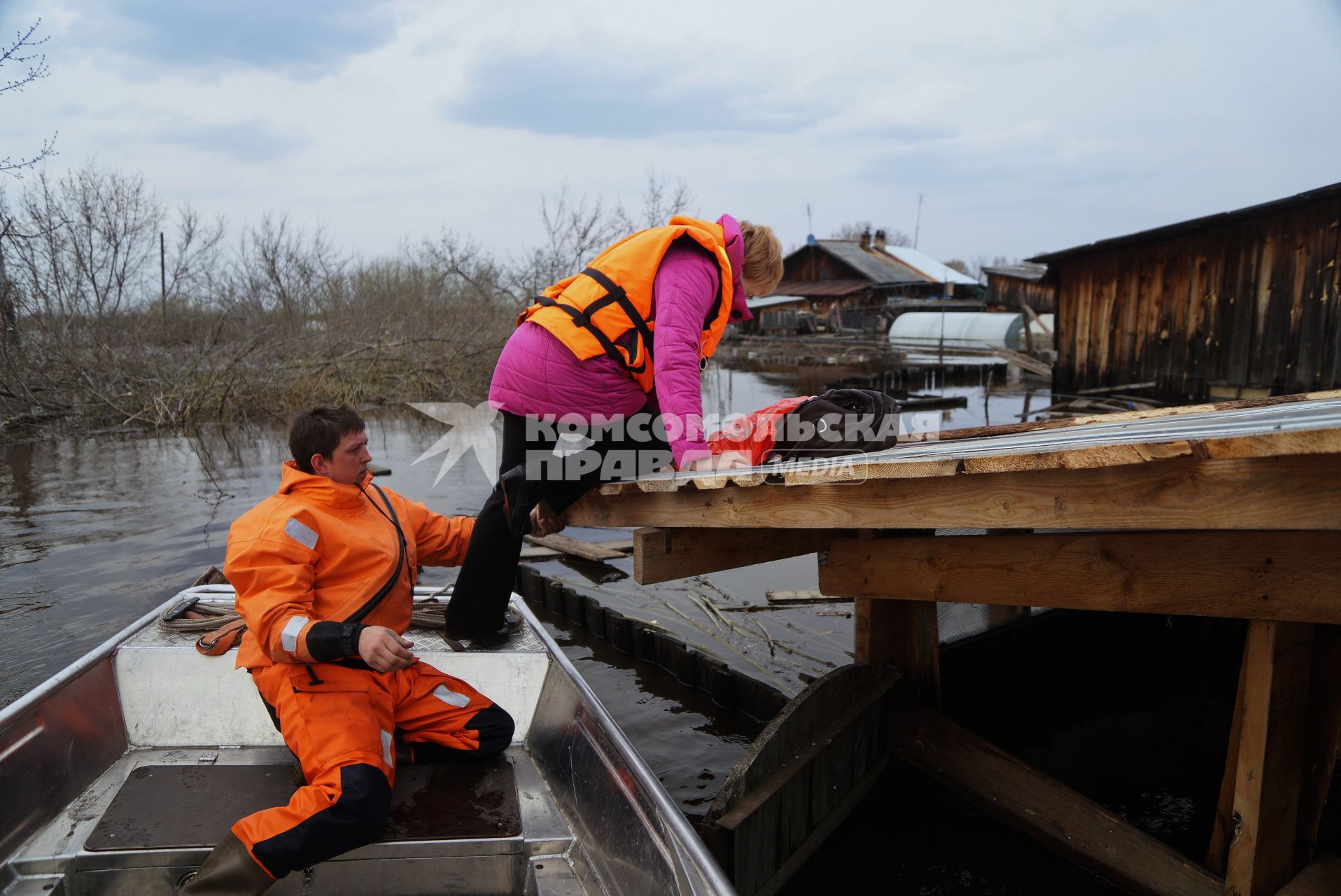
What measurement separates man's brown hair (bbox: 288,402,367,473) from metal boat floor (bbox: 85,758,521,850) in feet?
4.35

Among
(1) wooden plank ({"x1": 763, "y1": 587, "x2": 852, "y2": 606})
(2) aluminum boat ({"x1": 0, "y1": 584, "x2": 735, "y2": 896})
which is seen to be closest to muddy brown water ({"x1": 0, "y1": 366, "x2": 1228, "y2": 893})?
(1) wooden plank ({"x1": 763, "y1": 587, "x2": 852, "y2": 606})

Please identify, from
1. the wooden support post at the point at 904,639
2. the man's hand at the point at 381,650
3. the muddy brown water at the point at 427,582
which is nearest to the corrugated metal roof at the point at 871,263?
the muddy brown water at the point at 427,582

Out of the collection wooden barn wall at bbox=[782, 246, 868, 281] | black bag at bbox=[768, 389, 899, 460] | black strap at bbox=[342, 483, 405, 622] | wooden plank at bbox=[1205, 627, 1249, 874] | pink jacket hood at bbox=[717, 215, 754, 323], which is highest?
wooden barn wall at bbox=[782, 246, 868, 281]

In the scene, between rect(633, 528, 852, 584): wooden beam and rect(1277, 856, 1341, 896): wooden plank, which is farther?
rect(633, 528, 852, 584): wooden beam

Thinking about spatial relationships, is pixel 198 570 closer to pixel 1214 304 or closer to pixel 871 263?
pixel 1214 304

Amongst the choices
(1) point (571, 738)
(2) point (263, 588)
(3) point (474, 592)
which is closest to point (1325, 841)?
(1) point (571, 738)

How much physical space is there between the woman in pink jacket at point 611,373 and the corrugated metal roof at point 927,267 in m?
48.9

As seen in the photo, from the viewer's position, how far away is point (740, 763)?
3646mm

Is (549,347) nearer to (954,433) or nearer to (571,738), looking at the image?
(571,738)

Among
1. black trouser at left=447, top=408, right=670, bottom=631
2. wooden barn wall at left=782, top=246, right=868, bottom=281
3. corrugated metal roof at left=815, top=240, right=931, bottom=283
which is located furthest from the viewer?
A: wooden barn wall at left=782, top=246, right=868, bottom=281

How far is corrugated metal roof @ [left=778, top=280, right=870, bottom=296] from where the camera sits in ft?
157

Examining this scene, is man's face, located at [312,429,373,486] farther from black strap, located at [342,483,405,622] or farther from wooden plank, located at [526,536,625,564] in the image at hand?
wooden plank, located at [526,536,625,564]

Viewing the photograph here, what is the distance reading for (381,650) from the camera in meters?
2.88

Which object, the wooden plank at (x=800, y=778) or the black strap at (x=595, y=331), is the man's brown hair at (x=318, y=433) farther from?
the wooden plank at (x=800, y=778)
